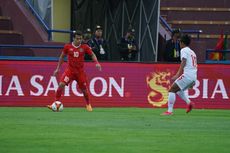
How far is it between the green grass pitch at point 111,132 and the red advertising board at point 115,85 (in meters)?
3.25

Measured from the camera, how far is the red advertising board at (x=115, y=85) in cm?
2333

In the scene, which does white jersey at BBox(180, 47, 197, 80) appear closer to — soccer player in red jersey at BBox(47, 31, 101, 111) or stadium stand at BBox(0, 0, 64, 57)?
soccer player in red jersey at BBox(47, 31, 101, 111)

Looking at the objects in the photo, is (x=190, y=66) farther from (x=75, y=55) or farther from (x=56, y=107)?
(x=56, y=107)

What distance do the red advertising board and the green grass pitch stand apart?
3251 millimetres

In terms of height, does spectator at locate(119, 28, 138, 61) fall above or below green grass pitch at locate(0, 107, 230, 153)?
above

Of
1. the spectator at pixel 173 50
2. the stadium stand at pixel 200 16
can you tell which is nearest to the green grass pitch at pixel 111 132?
the spectator at pixel 173 50

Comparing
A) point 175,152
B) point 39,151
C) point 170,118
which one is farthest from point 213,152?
point 170,118

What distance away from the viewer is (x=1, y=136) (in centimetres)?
1355

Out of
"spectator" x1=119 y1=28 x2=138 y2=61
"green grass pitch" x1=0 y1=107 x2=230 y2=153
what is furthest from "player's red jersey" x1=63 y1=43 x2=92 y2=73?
"spectator" x1=119 y1=28 x2=138 y2=61

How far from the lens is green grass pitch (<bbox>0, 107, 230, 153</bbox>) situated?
12.3 meters

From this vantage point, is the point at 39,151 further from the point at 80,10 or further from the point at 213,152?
the point at 80,10

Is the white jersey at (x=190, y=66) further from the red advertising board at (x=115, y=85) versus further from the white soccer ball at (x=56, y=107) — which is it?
the red advertising board at (x=115, y=85)

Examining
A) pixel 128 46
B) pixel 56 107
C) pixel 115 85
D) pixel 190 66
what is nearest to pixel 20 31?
pixel 128 46

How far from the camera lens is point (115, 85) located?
23.8 meters
